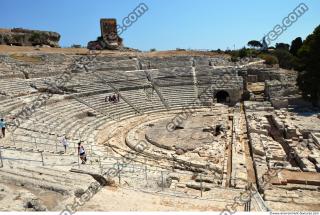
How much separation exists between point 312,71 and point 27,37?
41.0m

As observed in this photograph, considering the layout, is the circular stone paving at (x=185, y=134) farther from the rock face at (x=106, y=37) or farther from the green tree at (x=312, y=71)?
the rock face at (x=106, y=37)

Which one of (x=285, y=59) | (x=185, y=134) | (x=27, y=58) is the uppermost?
(x=27, y=58)

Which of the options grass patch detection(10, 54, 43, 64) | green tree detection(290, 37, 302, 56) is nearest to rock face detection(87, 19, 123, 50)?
grass patch detection(10, 54, 43, 64)

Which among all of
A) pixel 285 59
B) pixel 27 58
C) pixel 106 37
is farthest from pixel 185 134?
pixel 285 59

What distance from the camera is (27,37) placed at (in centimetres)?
5094

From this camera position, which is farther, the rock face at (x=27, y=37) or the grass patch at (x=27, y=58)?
the rock face at (x=27, y=37)

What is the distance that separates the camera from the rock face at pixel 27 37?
48625mm

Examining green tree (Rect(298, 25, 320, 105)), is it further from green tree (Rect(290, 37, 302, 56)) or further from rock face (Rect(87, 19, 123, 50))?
green tree (Rect(290, 37, 302, 56))

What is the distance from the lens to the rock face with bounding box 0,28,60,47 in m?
48.6

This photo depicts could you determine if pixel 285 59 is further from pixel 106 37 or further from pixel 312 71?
pixel 312 71

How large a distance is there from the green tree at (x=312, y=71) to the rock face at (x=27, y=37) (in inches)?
1556

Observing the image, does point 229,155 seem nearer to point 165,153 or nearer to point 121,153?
point 165,153

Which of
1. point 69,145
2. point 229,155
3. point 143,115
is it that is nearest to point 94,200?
point 69,145

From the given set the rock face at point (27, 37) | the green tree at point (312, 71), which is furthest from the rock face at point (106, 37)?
the green tree at point (312, 71)
